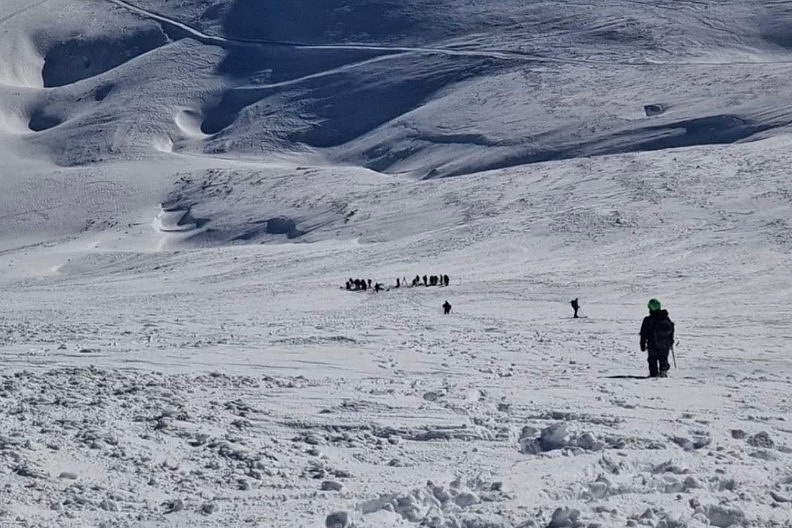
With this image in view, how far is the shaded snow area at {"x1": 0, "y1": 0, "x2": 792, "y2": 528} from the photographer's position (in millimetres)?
9109

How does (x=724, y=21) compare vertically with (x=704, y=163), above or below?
above

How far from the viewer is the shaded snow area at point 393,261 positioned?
9109 mm

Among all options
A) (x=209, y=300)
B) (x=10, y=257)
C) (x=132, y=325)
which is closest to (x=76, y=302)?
(x=209, y=300)

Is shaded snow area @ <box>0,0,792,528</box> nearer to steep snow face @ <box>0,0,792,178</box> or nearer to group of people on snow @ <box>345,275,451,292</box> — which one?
steep snow face @ <box>0,0,792,178</box>

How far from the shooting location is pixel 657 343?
15367 millimetres

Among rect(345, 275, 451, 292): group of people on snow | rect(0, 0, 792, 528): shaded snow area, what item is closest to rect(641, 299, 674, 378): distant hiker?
rect(0, 0, 792, 528): shaded snow area

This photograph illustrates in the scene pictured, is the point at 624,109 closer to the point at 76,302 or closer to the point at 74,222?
the point at 74,222

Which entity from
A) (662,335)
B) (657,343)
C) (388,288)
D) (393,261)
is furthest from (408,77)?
(657,343)

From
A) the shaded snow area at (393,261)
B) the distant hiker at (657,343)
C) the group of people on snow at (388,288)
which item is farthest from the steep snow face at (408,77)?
the distant hiker at (657,343)

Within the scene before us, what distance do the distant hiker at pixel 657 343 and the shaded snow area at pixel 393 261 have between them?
21.2 inches

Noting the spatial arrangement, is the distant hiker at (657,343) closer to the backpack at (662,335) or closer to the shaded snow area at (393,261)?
the backpack at (662,335)

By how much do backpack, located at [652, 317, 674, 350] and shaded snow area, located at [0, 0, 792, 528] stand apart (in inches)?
25.7

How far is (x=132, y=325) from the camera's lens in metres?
22.9

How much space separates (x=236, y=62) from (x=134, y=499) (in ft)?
365
